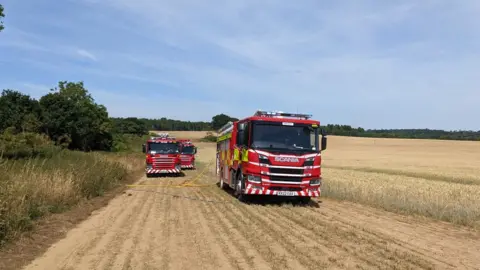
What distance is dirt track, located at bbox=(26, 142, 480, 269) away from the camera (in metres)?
6.74

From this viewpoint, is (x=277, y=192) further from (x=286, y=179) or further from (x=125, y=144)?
(x=125, y=144)

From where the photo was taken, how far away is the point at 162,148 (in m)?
28.7

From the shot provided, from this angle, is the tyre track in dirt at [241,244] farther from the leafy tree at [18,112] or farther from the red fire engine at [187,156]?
the leafy tree at [18,112]

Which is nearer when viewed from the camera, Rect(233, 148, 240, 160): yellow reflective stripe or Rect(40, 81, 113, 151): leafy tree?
Rect(233, 148, 240, 160): yellow reflective stripe

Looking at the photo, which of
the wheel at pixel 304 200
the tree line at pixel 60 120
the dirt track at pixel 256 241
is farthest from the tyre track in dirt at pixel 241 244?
the tree line at pixel 60 120

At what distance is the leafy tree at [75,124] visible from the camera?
63.4 m

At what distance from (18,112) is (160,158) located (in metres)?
43.1

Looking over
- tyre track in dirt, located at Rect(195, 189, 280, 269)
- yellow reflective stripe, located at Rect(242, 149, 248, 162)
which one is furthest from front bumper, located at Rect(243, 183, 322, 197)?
tyre track in dirt, located at Rect(195, 189, 280, 269)

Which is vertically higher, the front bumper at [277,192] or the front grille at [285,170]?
the front grille at [285,170]

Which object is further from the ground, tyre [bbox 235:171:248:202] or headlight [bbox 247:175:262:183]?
headlight [bbox 247:175:262:183]

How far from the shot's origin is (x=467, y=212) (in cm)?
1159

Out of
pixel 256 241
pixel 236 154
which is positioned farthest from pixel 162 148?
pixel 256 241

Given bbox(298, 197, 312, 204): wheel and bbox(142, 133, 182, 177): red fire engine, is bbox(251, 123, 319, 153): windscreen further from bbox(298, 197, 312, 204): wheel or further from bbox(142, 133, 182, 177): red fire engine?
bbox(142, 133, 182, 177): red fire engine

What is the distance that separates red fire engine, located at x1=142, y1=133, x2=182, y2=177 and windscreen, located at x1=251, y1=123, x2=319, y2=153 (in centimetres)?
1472
